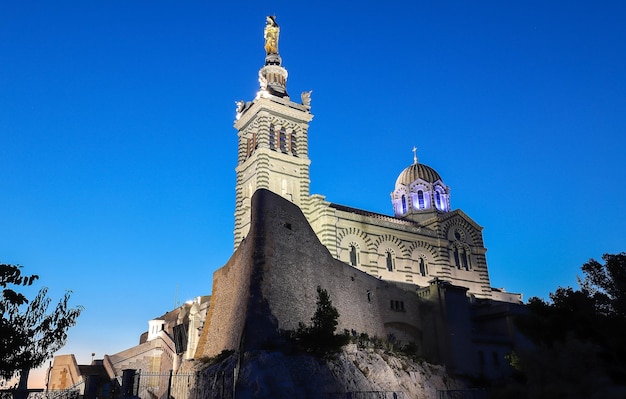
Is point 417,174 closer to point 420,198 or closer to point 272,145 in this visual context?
point 420,198

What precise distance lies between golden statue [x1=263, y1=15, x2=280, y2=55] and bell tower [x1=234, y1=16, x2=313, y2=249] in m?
1.97

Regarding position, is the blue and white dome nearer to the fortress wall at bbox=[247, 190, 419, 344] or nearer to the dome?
the dome

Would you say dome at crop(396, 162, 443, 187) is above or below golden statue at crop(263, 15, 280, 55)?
below

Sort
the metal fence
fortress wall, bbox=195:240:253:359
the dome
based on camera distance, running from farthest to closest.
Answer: the dome, fortress wall, bbox=195:240:253:359, the metal fence

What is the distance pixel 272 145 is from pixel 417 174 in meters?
15.1

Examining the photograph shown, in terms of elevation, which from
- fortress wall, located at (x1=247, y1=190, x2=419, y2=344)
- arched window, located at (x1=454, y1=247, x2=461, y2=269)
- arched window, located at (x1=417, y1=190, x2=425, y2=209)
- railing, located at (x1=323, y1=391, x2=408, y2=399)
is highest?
arched window, located at (x1=417, y1=190, x2=425, y2=209)

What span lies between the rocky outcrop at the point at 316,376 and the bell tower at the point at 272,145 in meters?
15.7

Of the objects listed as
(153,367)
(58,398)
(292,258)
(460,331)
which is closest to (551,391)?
(460,331)

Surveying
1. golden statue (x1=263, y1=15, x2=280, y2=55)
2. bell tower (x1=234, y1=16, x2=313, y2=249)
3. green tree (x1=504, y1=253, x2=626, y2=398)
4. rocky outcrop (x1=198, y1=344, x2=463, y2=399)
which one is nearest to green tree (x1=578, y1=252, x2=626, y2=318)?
green tree (x1=504, y1=253, x2=626, y2=398)

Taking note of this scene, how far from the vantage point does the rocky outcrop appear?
21.0m

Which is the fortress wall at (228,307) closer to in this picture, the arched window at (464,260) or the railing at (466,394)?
the railing at (466,394)

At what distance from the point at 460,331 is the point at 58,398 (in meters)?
21.7

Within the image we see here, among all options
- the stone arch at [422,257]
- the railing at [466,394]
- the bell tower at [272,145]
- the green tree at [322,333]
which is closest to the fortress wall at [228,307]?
the green tree at [322,333]

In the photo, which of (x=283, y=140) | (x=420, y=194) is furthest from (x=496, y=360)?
(x=283, y=140)
